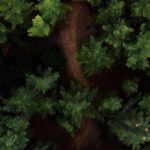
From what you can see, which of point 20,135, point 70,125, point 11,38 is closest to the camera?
point 20,135

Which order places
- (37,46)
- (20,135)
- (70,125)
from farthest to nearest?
(37,46)
(70,125)
(20,135)

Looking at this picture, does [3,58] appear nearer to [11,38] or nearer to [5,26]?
[11,38]

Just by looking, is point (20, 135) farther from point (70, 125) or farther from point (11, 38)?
point (11, 38)

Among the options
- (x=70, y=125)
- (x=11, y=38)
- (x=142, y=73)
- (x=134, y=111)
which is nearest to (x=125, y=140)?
(x=134, y=111)

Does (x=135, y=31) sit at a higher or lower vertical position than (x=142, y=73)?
higher

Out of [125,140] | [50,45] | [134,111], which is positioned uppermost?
[50,45]

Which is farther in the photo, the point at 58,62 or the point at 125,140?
the point at 58,62
